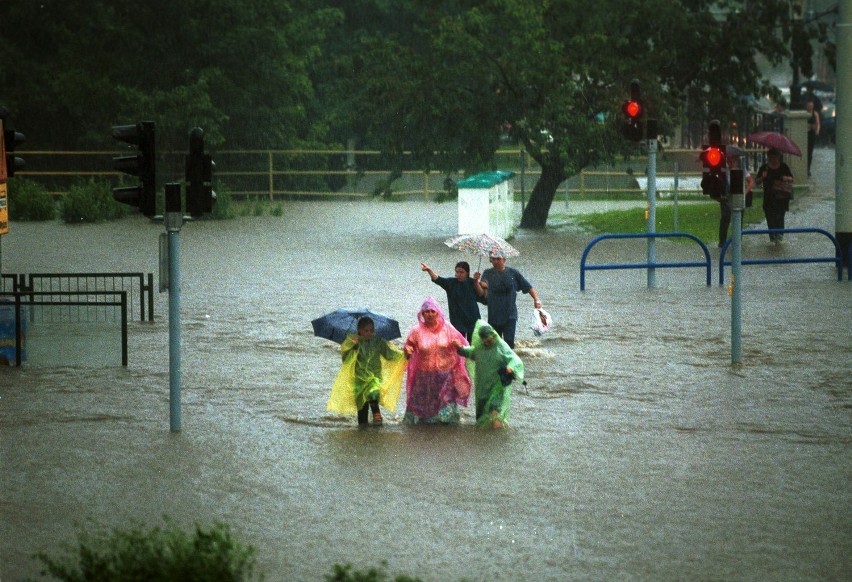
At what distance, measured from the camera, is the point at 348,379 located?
40.0ft

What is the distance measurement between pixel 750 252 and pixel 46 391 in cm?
1624

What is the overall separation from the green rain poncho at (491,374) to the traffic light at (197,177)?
2.35 meters

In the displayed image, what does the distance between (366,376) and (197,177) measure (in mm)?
2071

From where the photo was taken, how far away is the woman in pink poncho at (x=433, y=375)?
40.0 feet

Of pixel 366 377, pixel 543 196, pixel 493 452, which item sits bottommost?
pixel 493 452

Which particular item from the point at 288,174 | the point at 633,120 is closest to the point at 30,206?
the point at 288,174

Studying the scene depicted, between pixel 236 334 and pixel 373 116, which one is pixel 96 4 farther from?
pixel 236 334

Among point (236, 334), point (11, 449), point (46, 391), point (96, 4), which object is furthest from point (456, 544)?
point (96, 4)

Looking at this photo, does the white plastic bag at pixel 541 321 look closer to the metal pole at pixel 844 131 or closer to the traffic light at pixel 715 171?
the traffic light at pixel 715 171

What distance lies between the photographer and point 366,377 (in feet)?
40.0

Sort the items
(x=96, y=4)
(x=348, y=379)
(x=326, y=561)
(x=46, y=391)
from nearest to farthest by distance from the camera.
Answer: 1. (x=326, y=561)
2. (x=348, y=379)
3. (x=46, y=391)
4. (x=96, y=4)

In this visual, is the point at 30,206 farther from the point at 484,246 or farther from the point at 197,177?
the point at 197,177

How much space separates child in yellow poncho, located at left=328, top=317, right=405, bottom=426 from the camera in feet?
40.0

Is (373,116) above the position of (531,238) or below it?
above
